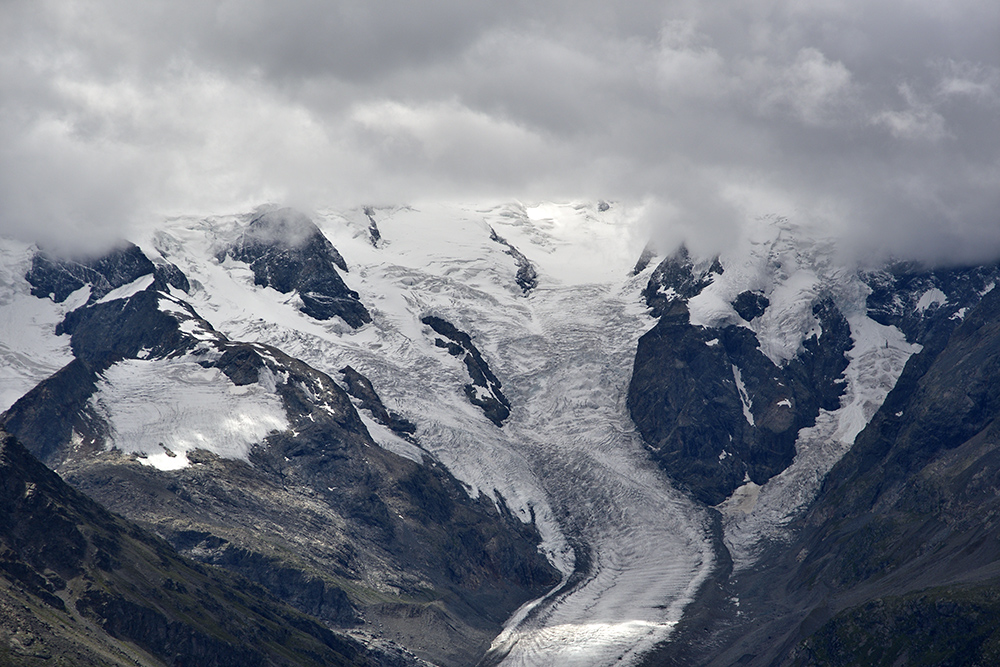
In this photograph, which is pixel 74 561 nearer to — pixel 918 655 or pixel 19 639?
pixel 19 639

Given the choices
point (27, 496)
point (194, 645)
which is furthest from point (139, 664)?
point (27, 496)

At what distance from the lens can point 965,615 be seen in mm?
195375

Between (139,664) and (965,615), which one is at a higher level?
(139,664)

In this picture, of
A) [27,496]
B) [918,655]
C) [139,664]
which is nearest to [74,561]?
[27,496]

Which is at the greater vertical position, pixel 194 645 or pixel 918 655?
pixel 194 645

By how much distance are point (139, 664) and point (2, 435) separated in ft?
158

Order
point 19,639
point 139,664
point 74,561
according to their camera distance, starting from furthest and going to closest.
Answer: point 74,561 < point 139,664 < point 19,639

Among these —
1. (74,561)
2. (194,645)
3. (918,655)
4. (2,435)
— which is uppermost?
(2,435)

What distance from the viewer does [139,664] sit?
17288 cm

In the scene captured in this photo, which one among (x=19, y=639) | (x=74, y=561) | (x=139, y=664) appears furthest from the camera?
(x=74, y=561)

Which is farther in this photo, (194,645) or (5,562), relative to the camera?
(194,645)

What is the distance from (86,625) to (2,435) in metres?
38.2

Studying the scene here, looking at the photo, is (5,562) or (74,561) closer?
(5,562)

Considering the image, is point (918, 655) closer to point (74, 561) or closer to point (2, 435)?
point (74, 561)
